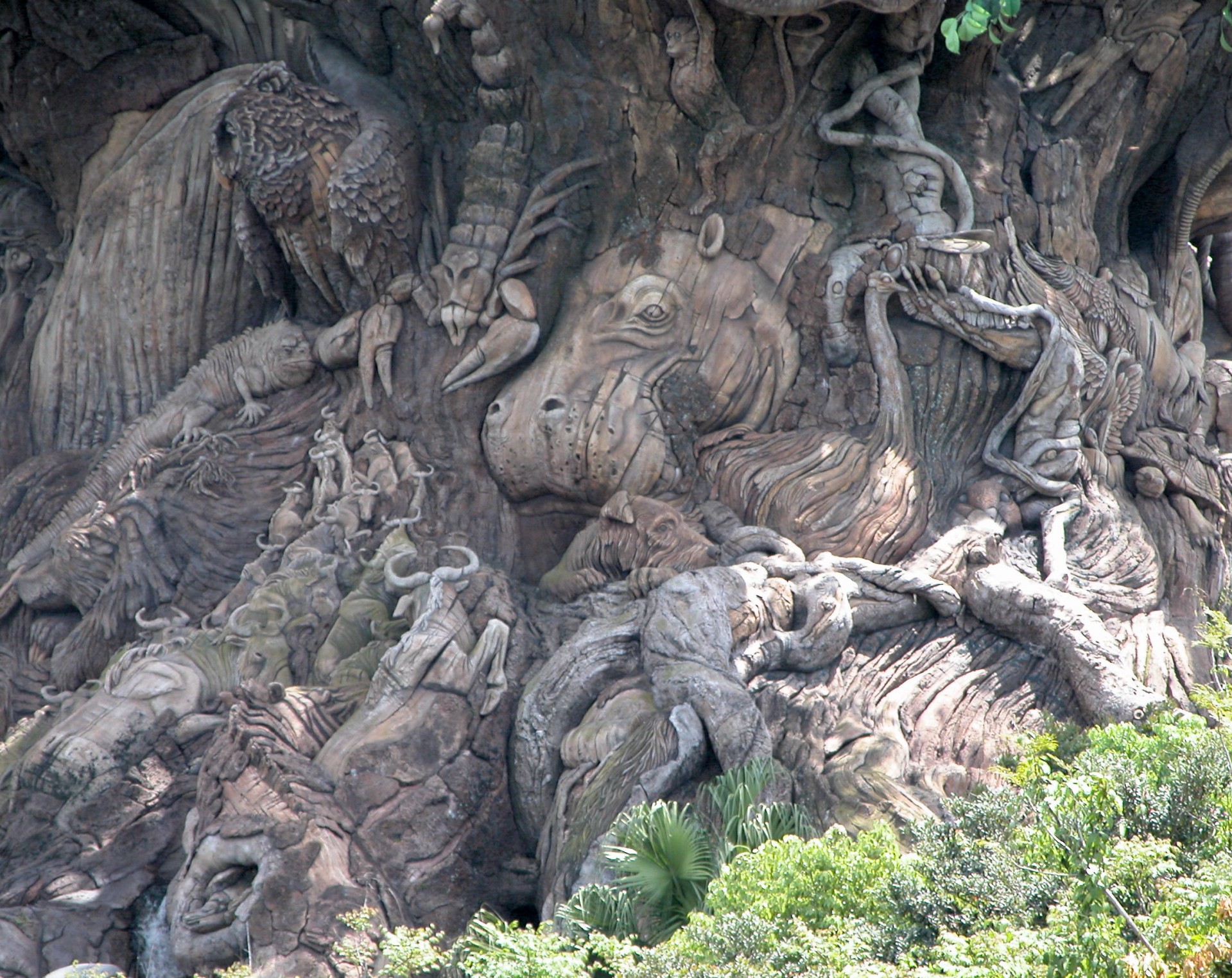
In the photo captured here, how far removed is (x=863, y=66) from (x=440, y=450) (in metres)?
2.96

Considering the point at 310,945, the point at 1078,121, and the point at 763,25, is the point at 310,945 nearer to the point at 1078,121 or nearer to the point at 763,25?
the point at 763,25

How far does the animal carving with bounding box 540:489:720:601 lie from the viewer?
21.4 feet

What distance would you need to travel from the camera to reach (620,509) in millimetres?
6750

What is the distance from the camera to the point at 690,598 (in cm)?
591

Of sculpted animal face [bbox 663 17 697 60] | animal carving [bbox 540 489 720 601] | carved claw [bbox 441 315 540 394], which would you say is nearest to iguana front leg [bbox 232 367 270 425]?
carved claw [bbox 441 315 540 394]

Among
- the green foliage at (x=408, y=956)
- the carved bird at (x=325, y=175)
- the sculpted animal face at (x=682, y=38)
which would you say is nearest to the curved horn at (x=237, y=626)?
the carved bird at (x=325, y=175)

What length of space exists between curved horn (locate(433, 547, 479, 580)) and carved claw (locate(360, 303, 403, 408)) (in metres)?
1.15

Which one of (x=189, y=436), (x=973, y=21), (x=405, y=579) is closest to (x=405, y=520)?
(x=405, y=579)

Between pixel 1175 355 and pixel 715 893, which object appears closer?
pixel 715 893

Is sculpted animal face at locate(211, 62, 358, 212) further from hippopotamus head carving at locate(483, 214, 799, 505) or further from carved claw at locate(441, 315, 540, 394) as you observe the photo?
hippopotamus head carving at locate(483, 214, 799, 505)

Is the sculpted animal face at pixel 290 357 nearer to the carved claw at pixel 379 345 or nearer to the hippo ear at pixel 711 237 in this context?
the carved claw at pixel 379 345

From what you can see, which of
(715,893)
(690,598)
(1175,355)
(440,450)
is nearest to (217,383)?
(440,450)

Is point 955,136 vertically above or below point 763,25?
below

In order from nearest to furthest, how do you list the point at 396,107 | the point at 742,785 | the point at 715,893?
the point at 715,893, the point at 742,785, the point at 396,107
